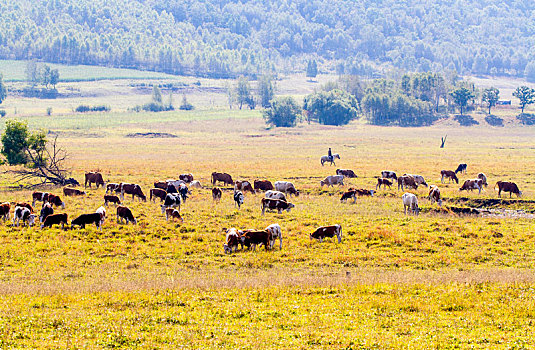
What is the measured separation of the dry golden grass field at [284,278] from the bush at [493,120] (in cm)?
10891

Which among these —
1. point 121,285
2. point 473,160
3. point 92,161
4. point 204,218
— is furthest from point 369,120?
point 121,285

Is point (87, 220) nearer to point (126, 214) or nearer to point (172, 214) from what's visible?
point (126, 214)

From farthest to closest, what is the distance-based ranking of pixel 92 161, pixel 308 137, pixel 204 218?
pixel 308 137 < pixel 92 161 < pixel 204 218

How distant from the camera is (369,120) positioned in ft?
502

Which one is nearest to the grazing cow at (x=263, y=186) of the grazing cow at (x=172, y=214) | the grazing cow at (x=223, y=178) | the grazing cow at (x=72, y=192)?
the grazing cow at (x=223, y=178)

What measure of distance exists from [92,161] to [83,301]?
5033 cm

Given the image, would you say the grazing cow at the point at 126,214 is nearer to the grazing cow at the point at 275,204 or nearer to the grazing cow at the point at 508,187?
the grazing cow at the point at 275,204

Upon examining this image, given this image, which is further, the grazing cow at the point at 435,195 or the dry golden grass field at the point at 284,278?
the grazing cow at the point at 435,195

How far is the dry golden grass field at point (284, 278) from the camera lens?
12875 millimetres

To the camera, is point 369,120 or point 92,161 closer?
point 92,161

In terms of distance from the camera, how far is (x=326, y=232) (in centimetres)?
2392

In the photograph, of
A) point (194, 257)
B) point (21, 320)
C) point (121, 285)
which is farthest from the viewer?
point (194, 257)

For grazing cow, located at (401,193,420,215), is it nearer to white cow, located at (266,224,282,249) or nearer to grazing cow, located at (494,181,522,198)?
grazing cow, located at (494,181,522,198)

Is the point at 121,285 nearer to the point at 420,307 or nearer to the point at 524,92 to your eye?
the point at 420,307
